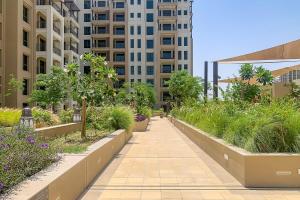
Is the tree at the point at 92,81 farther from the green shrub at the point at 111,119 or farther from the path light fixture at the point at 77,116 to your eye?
the path light fixture at the point at 77,116

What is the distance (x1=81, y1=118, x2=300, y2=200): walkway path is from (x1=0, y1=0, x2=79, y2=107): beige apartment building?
944 inches

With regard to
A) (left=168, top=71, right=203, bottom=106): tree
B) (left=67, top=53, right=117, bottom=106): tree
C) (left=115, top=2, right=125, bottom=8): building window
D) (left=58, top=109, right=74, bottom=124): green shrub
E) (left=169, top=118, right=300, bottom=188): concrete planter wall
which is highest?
(left=115, top=2, right=125, bottom=8): building window

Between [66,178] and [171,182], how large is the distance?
2.88 meters

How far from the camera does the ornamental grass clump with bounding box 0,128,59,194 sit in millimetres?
5055

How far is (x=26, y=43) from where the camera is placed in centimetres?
4378

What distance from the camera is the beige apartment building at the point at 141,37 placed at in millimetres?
86812

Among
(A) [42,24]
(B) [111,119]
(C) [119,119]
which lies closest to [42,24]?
(A) [42,24]

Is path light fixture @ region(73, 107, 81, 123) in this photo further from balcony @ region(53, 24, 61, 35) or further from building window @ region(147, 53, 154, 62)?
building window @ region(147, 53, 154, 62)

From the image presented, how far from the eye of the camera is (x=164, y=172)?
9.75 metres

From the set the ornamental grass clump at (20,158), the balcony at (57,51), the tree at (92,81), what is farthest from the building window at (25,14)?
the ornamental grass clump at (20,158)

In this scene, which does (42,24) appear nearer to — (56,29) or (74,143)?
(56,29)

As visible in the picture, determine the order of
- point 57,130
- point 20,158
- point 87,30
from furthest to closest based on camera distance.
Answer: point 87,30 → point 57,130 → point 20,158

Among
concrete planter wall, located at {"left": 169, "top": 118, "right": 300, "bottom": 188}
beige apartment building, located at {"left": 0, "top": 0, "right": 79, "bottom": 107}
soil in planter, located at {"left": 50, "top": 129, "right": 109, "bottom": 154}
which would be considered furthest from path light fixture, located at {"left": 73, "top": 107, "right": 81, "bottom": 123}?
concrete planter wall, located at {"left": 169, "top": 118, "right": 300, "bottom": 188}

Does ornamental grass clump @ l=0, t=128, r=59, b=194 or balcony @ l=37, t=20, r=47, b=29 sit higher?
balcony @ l=37, t=20, r=47, b=29
